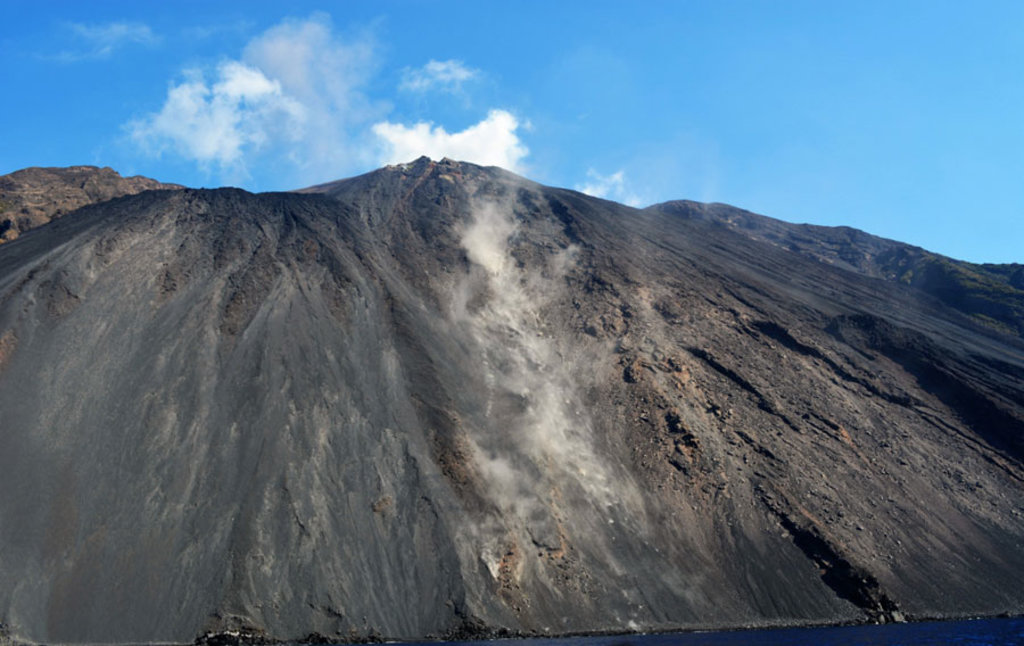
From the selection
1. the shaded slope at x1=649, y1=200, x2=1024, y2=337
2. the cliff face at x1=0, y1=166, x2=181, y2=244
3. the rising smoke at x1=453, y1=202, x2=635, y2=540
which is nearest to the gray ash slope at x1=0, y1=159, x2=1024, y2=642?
the rising smoke at x1=453, y1=202, x2=635, y2=540

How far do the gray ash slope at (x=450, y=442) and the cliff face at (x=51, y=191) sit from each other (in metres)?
10.4

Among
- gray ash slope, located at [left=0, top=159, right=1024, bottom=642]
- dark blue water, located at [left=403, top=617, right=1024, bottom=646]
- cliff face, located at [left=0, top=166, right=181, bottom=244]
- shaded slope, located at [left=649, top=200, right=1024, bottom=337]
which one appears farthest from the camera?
shaded slope, located at [left=649, top=200, right=1024, bottom=337]

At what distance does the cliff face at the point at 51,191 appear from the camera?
188ft

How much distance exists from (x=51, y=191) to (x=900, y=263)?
108656 mm

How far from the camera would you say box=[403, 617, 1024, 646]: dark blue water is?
23.6m

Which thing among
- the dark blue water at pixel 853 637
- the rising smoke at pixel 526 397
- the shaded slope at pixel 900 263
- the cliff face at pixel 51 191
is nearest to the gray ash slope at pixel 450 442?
the rising smoke at pixel 526 397

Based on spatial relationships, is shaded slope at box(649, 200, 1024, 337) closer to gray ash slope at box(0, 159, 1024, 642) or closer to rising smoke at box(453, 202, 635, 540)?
gray ash slope at box(0, 159, 1024, 642)

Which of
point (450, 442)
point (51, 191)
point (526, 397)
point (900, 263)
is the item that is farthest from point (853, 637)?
point (900, 263)

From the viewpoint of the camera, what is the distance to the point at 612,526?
33969 mm

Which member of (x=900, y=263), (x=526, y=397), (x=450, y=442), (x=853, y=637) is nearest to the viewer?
(x=853, y=637)

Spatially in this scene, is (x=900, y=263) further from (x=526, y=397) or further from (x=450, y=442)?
(x=450, y=442)

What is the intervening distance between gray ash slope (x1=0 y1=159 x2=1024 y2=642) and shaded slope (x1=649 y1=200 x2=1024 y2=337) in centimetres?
2132

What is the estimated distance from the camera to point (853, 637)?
25.5 m

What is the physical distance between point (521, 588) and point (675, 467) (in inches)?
501
